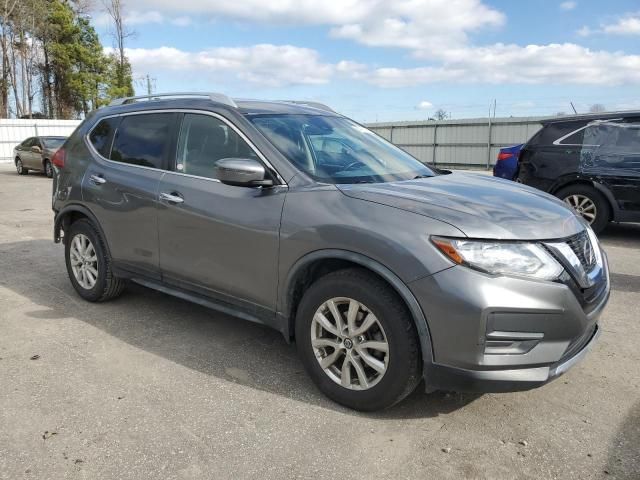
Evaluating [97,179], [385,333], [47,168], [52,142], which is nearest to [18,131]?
[52,142]

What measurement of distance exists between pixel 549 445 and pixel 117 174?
361 centimetres

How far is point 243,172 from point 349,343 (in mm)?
1177

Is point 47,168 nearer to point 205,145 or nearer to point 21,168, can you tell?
point 21,168

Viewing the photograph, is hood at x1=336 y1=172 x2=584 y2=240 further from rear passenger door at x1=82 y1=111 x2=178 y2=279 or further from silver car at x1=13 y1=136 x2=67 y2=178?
silver car at x1=13 y1=136 x2=67 y2=178

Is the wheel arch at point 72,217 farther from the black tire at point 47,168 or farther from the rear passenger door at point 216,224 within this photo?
the black tire at point 47,168

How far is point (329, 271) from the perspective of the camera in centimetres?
320

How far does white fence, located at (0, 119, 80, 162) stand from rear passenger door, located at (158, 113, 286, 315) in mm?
30314

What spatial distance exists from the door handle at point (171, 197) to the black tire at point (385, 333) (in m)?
1.27

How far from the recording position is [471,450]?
2707mm

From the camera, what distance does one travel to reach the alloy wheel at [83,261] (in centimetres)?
480

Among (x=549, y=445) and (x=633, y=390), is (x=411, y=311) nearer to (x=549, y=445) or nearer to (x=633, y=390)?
(x=549, y=445)

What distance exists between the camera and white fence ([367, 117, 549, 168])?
21.7 metres

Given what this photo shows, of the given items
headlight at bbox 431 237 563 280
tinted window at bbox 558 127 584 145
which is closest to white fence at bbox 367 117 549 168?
tinted window at bbox 558 127 584 145

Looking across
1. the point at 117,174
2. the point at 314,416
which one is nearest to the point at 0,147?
the point at 117,174
